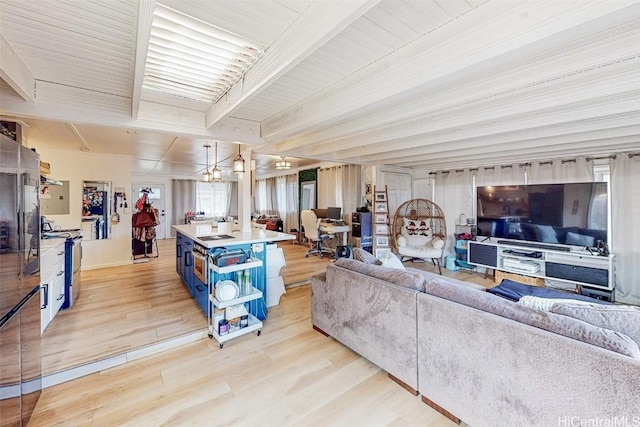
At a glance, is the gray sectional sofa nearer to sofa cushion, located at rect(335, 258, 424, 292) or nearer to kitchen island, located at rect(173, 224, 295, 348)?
sofa cushion, located at rect(335, 258, 424, 292)

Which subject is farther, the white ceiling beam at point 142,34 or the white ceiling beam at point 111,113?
the white ceiling beam at point 111,113

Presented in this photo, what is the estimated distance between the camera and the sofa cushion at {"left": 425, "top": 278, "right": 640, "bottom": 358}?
3.67 feet

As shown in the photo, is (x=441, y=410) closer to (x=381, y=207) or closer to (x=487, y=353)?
(x=487, y=353)

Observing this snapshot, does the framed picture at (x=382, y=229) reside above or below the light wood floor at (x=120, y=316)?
above

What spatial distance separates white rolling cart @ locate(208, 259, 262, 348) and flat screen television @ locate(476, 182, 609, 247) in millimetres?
4217

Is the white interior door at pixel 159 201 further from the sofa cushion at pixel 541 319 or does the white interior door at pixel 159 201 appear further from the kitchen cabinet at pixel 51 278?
the sofa cushion at pixel 541 319

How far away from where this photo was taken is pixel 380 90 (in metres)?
1.88

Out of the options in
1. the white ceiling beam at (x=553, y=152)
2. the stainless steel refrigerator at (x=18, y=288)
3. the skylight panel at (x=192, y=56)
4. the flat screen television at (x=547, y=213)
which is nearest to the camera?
the stainless steel refrigerator at (x=18, y=288)

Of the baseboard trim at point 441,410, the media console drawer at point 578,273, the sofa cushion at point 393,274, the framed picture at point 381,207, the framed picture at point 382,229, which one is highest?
the framed picture at point 381,207

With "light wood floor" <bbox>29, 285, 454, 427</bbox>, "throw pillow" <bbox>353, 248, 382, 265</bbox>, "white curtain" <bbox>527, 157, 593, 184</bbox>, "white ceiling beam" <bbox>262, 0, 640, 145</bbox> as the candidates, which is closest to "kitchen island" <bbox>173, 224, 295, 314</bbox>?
"light wood floor" <bbox>29, 285, 454, 427</bbox>

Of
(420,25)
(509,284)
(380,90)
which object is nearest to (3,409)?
(380,90)

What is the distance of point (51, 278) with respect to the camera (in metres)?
2.71

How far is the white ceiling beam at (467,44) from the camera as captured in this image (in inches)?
43.5

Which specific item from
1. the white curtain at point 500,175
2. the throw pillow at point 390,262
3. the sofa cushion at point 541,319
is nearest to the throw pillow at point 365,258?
the throw pillow at point 390,262
